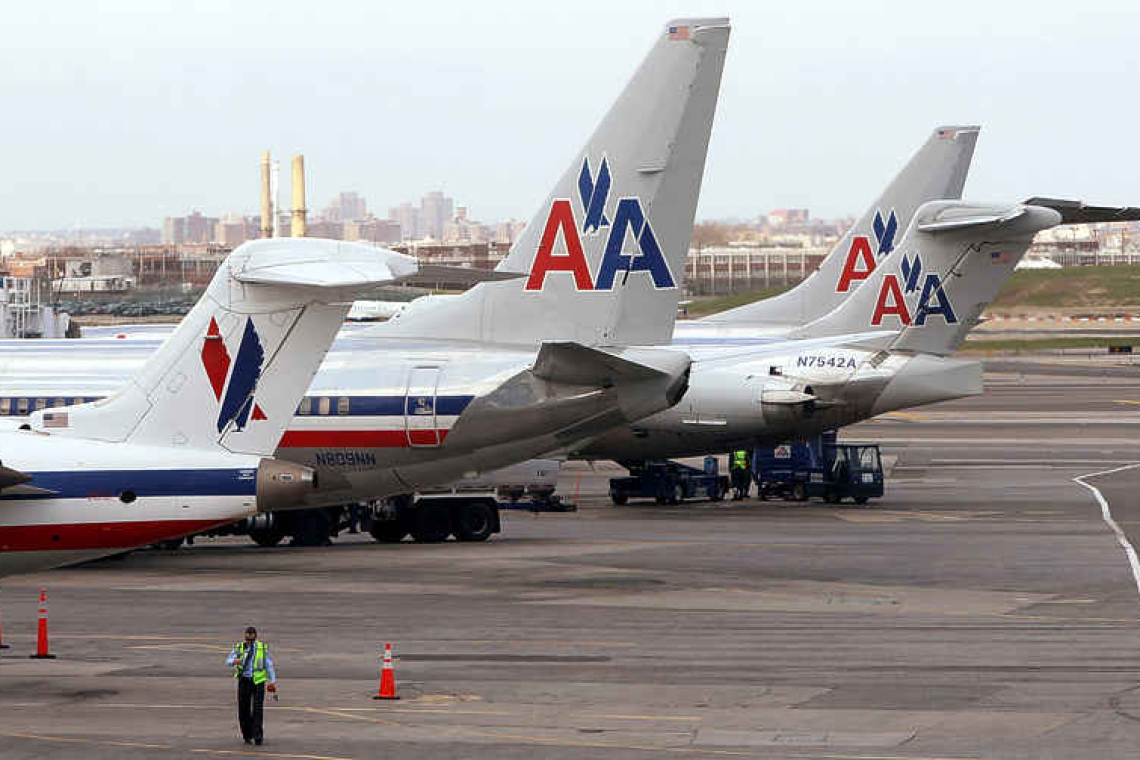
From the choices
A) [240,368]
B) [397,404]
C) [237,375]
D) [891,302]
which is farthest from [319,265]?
[891,302]

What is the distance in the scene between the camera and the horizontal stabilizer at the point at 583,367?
1549 inches

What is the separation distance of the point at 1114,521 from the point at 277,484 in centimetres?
3125

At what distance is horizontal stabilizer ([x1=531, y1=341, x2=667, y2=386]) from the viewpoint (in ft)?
129

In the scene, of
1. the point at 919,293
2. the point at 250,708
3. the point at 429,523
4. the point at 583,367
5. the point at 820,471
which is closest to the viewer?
the point at 250,708

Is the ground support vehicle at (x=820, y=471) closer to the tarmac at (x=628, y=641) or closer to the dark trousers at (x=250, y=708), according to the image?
→ the tarmac at (x=628, y=641)

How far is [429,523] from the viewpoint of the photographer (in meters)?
49.2

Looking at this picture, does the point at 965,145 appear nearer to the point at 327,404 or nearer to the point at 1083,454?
the point at 1083,454

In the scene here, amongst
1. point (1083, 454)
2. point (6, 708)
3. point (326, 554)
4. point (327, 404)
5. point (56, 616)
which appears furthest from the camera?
point (1083, 454)

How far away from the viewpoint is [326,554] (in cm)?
4656

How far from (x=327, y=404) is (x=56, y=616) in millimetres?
9028

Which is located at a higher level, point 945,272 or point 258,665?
point 945,272

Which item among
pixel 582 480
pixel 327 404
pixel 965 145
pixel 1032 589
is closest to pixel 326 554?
pixel 327 404

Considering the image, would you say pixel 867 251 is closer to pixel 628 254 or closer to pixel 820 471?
pixel 820 471

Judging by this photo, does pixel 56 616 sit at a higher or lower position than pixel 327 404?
lower
